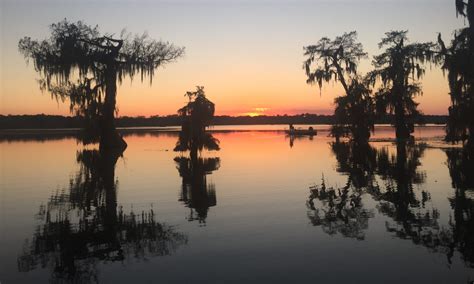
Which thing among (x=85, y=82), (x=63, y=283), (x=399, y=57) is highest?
(x=399, y=57)

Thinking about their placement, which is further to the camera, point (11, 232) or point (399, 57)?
point (399, 57)

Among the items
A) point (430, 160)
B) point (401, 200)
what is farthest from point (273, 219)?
point (430, 160)

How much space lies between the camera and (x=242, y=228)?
10125 millimetres

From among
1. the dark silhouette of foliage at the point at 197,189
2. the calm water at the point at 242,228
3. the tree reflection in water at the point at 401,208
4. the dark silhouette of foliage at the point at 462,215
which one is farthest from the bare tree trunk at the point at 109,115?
the dark silhouette of foliage at the point at 462,215

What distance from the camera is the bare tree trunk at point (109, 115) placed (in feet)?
111

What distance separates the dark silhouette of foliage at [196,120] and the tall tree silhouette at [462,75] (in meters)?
15.6

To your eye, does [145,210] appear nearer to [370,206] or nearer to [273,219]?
[273,219]

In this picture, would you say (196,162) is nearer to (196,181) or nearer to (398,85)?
(196,181)

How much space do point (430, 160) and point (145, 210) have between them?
17770 mm

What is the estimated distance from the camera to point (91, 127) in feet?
115

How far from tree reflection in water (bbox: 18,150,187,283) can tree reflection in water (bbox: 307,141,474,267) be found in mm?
3797

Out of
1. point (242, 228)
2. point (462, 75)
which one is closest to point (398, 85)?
point (462, 75)

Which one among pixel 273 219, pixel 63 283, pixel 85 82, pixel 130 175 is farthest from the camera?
pixel 85 82

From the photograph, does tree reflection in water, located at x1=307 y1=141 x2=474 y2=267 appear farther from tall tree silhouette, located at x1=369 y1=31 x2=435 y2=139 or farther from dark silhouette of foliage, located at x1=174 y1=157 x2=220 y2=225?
tall tree silhouette, located at x1=369 y1=31 x2=435 y2=139
